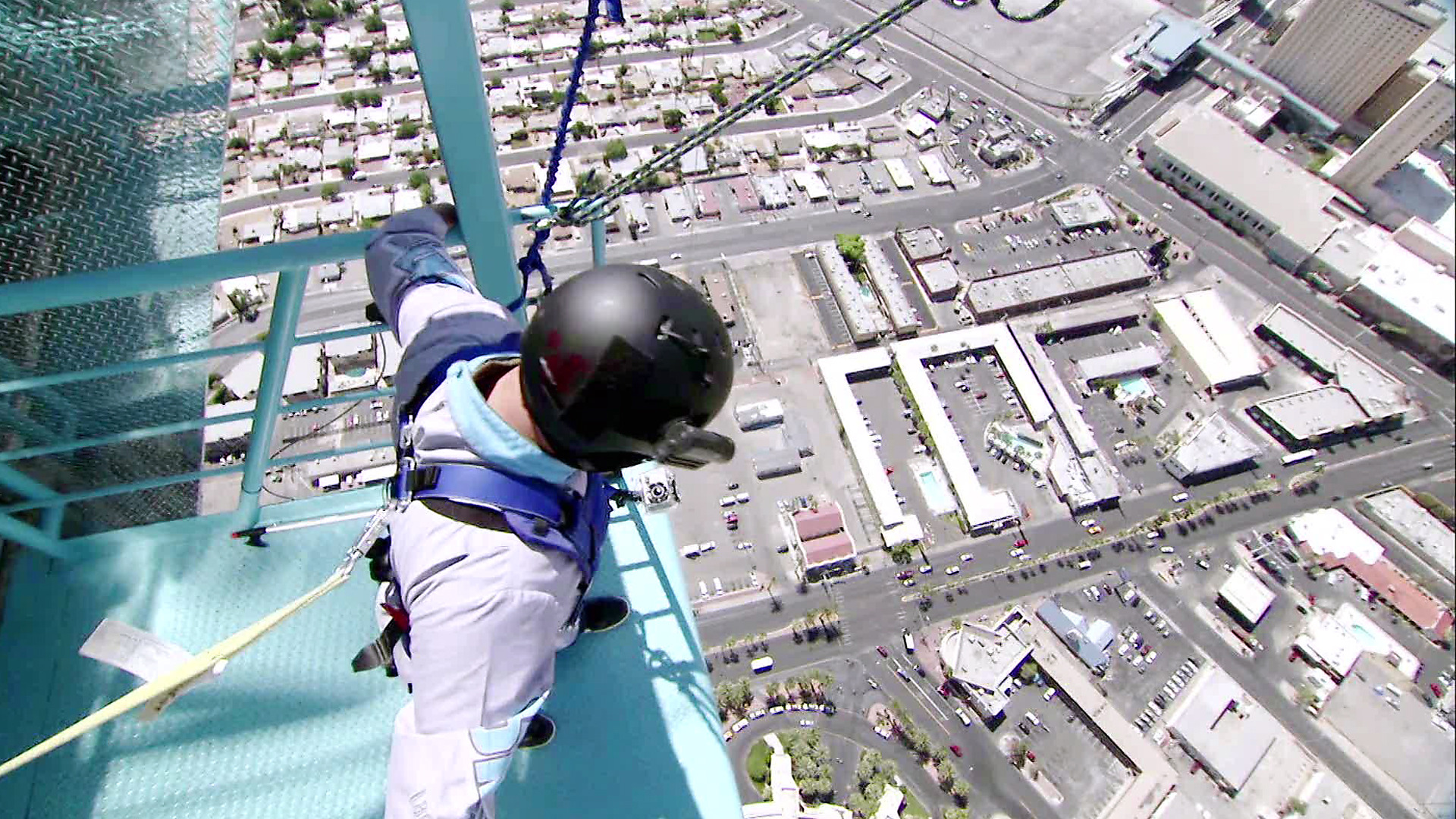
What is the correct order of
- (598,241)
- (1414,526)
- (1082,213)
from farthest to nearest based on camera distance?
1. (1082,213)
2. (1414,526)
3. (598,241)

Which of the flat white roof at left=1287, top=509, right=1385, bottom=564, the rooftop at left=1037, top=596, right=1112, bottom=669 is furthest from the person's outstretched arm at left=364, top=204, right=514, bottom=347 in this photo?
the flat white roof at left=1287, top=509, right=1385, bottom=564

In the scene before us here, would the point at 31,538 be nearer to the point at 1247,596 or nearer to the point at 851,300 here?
the point at 851,300

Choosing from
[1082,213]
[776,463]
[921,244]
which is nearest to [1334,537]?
[1082,213]

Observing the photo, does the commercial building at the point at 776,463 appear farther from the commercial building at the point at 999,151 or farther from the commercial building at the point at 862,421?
the commercial building at the point at 999,151

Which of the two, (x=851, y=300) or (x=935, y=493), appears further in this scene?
(x=851, y=300)

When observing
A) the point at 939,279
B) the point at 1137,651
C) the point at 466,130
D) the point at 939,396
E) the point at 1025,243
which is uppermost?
the point at 1025,243

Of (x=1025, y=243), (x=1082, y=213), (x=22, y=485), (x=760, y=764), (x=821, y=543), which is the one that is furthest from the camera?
(x=1082, y=213)

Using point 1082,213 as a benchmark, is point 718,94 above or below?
above
